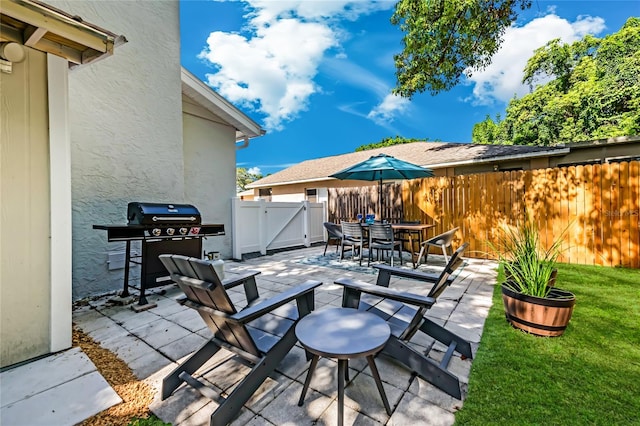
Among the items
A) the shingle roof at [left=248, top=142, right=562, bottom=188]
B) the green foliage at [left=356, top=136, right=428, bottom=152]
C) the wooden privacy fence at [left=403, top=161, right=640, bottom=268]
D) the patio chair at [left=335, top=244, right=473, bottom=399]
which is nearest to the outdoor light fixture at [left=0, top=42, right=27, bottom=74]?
the patio chair at [left=335, top=244, right=473, bottom=399]

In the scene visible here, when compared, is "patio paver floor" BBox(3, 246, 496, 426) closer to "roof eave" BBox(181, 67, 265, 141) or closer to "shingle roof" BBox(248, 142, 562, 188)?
"roof eave" BBox(181, 67, 265, 141)

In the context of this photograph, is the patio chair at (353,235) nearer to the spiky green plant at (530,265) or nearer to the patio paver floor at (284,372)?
the patio paver floor at (284,372)

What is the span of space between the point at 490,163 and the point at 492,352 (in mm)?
8458

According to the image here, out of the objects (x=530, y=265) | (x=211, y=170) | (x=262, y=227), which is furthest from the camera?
(x=262, y=227)

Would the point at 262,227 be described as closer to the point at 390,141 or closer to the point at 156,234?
the point at 156,234

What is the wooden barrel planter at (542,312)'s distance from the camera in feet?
8.15

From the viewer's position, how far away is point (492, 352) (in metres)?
2.33

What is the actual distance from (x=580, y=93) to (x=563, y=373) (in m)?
20.0

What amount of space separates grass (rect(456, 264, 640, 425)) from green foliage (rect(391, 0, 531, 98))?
22.3 ft

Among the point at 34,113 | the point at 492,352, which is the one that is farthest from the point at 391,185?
the point at 34,113

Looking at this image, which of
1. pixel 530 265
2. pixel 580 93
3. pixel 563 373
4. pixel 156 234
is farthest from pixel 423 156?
pixel 580 93

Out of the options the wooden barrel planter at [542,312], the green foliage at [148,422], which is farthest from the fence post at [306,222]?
the green foliage at [148,422]

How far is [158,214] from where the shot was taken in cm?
377

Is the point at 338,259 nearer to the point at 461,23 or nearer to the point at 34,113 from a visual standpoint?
the point at 34,113
